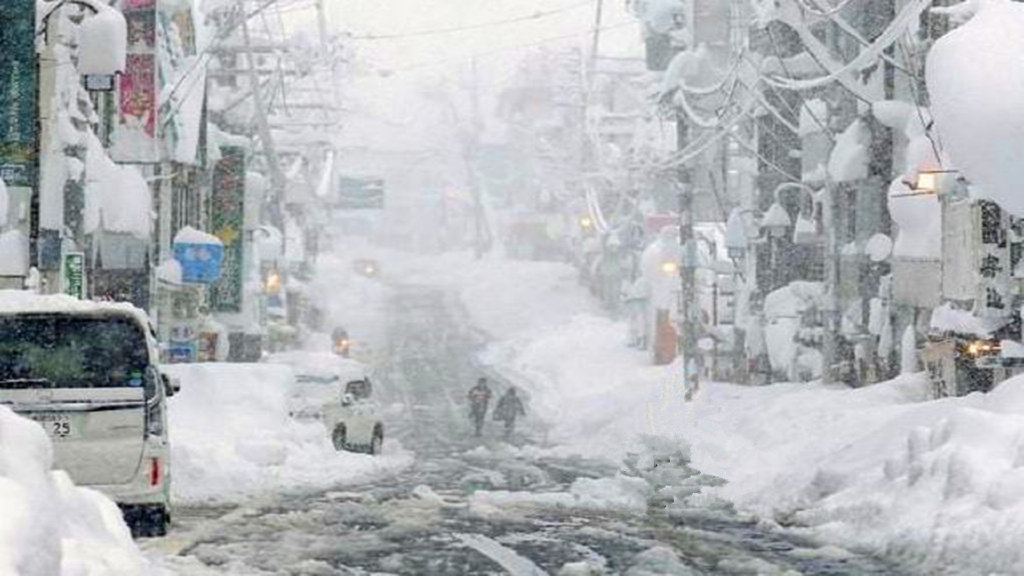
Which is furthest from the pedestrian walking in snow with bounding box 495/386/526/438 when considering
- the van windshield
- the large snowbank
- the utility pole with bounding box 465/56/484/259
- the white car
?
the utility pole with bounding box 465/56/484/259

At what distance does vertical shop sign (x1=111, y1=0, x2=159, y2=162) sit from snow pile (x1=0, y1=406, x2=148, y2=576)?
23.2 m

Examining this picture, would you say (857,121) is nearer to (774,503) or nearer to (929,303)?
(929,303)

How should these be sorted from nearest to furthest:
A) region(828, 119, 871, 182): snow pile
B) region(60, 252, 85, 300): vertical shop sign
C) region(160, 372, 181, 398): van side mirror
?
1. region(160, 372, 181, 398): van side mirror
2. region(60, 252, 85, 300): vertical shop sign
3. region(828, 119, 871, 182): snow pile

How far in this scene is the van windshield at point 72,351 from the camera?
577 inches

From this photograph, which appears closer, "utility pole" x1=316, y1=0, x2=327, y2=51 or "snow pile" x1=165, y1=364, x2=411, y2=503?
"snow pile" x1=165, y1=364, x2=411, y2=503

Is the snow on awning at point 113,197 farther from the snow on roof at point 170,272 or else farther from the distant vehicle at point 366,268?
the distant vehicle at point 366,268

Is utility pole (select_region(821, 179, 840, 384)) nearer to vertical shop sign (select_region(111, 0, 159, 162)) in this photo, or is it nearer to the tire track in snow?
vertical shop sign (select_region(111, 0, 159, 162))

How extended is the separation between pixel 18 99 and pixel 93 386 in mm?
9946

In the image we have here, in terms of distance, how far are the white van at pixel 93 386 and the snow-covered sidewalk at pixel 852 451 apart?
6.75 metres

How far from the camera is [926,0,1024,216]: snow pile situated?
768 inches

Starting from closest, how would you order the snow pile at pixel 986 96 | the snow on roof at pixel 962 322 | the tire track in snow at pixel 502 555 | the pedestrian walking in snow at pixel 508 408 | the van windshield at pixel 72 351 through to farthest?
the tire track in snow at pixel 502 555 → the van windshield at pixel 72 351 → the snow pile at pixel 986 96 → the snow on roof at pixel 962 322 → the pedestrian walking in snow at pixel 508 408

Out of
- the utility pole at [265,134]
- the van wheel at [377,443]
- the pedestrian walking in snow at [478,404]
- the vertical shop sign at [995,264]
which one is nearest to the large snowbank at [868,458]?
the pedestrian walking in snow at [478,404]

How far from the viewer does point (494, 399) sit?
182ft

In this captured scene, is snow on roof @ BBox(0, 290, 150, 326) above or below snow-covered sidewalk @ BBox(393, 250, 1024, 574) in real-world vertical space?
above
